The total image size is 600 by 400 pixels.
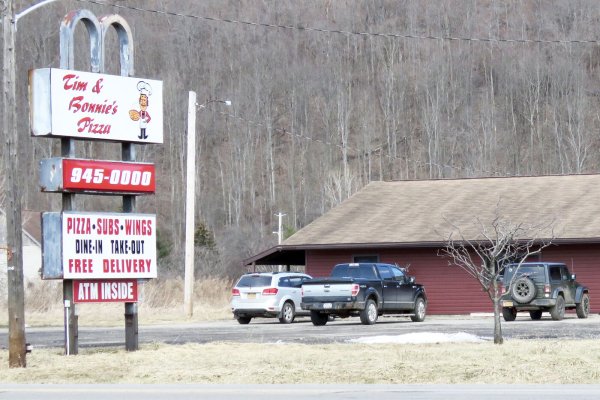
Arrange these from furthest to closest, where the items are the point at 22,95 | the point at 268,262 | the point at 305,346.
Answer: the point at 22,95, the point at 268,262, the point at 305,346

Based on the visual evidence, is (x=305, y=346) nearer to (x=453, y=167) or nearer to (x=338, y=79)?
(x=453, y=167)

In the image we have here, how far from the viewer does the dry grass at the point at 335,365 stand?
17953 mm

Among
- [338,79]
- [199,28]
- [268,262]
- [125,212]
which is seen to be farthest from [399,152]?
[125,212]

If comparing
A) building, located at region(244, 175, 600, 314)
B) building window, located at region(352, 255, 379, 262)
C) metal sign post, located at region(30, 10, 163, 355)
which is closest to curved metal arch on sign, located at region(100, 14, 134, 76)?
metal sign post, located at region(30, 10, 163, 355)

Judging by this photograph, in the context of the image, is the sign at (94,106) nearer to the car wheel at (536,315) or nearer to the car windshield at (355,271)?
the car windshield at (355,271)

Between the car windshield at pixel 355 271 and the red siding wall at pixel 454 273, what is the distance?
297 inches

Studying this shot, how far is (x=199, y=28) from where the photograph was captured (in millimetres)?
107688

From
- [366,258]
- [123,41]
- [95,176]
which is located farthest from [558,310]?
[95,176]

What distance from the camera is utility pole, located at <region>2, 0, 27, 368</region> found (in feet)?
68.1

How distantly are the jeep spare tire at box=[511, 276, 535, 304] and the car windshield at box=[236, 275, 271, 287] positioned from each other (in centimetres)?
743

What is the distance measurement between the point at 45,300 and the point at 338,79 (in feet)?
171

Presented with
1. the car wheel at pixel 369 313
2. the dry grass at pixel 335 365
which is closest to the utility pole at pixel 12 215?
the dry grass at pixel 335 365

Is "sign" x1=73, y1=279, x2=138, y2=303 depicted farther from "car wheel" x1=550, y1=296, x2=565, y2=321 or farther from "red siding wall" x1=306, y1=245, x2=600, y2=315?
"red siding wall" x1=306, y1=245, x2=600, y2=315

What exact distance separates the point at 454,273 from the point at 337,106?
175 feet
